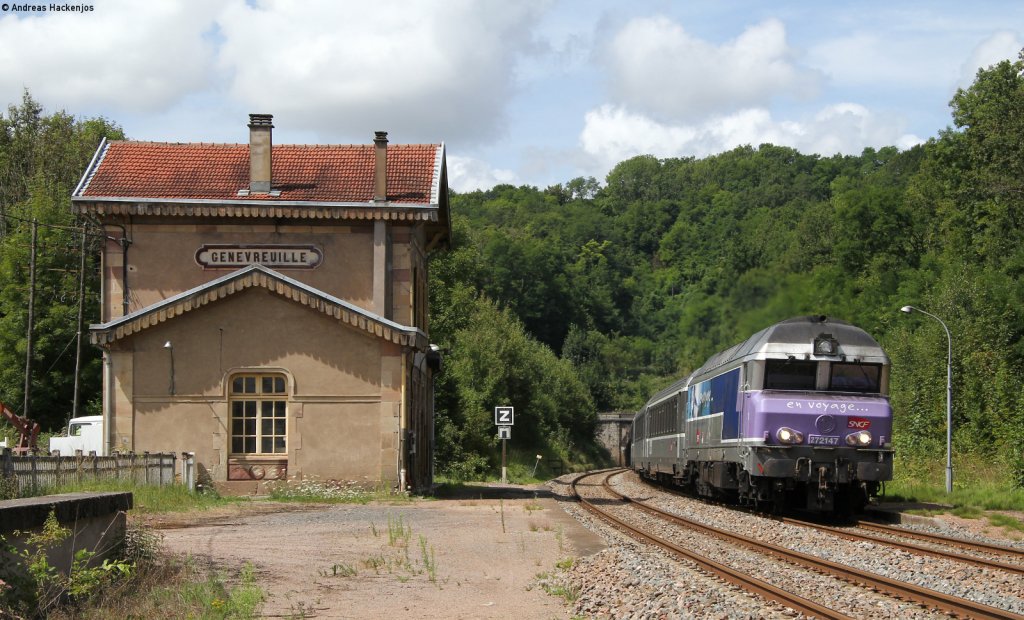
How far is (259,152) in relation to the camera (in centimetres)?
2898

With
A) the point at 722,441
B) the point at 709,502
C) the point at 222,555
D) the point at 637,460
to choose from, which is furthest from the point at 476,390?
the point at 222,555

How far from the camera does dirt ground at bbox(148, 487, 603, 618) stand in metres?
10.6

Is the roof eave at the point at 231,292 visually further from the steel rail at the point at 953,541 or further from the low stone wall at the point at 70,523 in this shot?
the low stone wall at the point at 70,523

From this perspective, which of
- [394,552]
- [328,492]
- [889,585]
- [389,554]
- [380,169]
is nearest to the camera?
[889,585]

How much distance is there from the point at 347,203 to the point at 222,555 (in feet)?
50.5

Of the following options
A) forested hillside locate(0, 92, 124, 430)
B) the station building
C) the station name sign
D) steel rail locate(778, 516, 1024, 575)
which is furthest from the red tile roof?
forested hillside locate(0, 92, 124, 430)

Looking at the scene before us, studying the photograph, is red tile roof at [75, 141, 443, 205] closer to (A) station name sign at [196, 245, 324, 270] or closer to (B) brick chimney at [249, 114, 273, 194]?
(B) brick chimney at [249, 114, 273, 194]

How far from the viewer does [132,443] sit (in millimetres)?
25828

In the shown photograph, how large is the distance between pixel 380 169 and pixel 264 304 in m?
4.54

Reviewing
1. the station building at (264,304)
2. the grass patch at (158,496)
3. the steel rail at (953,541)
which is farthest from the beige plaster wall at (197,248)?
the steel rail at (953,541)

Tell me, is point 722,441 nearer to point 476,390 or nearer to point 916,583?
point 916,583

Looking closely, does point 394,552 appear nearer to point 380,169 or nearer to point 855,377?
point 855,377

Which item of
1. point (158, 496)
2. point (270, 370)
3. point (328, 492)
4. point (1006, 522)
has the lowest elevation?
point (328, 492)

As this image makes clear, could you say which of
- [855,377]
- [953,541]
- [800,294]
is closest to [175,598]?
[953,541]
